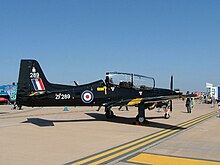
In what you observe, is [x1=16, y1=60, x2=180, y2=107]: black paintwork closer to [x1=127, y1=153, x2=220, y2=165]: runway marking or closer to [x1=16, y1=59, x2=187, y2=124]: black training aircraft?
[x1=16, y1=59, x2=187, y2=124]: black training aircraft

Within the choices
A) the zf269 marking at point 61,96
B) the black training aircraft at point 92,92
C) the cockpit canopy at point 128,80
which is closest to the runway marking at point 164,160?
the black training aircraft at point 92,92

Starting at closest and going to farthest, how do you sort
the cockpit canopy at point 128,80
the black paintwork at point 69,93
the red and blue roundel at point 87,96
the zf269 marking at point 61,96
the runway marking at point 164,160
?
1. the runway marking at point 164,160
2. the black paintwork at point 69,93
3. the zf269 marking at point 61,96
4. the red and blue roundel at point 87,96
5. the cockpit canopy at point 128,80

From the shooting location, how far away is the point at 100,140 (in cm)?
931

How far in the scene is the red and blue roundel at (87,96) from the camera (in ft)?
48.9

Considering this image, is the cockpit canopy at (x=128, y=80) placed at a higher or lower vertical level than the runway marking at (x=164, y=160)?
higher

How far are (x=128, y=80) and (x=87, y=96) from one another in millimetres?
2554

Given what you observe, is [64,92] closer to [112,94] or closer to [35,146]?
[112,94]

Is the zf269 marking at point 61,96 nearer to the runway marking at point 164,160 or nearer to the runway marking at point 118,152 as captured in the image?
the runway marking at point 118,152

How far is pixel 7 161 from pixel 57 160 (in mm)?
1137

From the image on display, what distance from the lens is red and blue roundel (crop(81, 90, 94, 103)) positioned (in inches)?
587

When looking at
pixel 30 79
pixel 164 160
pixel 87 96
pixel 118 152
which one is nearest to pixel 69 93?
pixel 87 96

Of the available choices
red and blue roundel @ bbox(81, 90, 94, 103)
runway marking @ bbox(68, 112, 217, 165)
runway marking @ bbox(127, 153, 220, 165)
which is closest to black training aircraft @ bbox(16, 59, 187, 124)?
red and blue roundel @ bbox(81, 90, 94, 103)

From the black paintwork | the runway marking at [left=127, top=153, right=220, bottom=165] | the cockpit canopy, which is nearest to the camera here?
the runway marking at [left=127, top=153, right=220, bottom=165]

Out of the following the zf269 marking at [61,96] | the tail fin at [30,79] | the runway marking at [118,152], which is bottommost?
the runway marking at [118,152]
